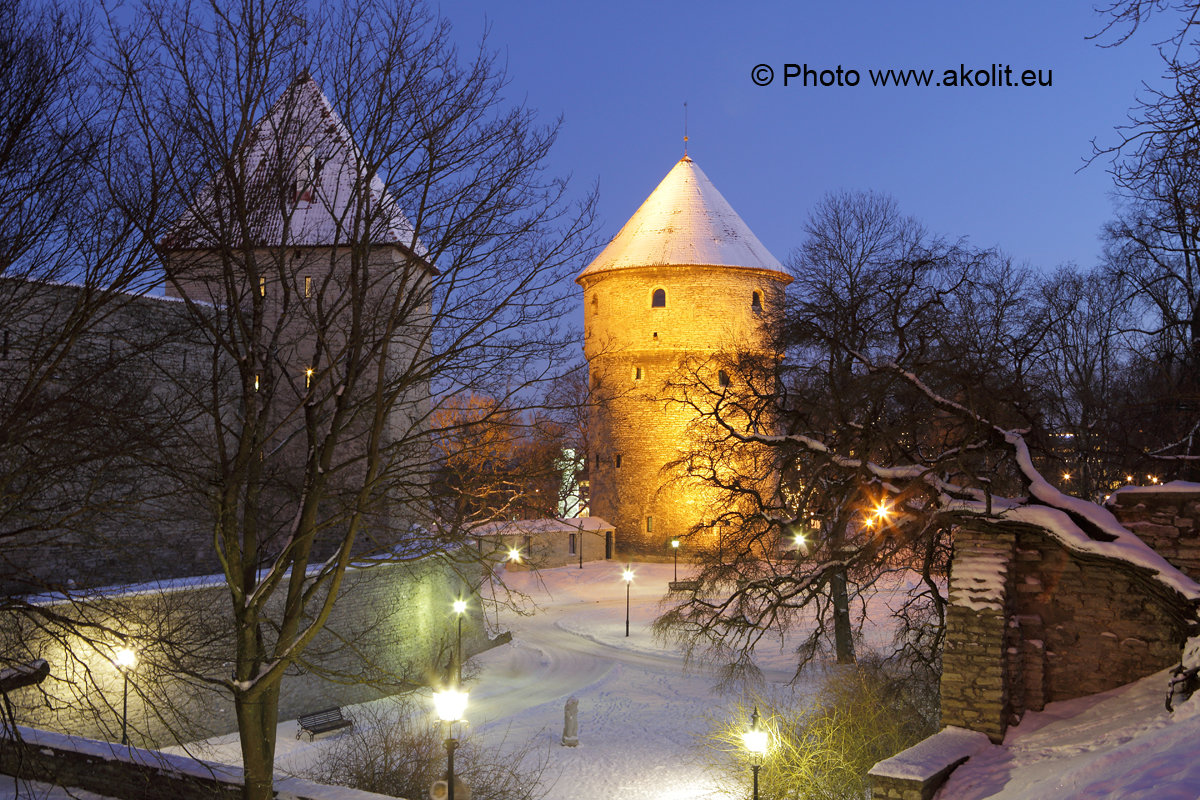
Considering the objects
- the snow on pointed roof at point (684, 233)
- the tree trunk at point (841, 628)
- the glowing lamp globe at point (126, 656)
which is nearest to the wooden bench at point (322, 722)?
the glowing lamp globe at point (126, 656)

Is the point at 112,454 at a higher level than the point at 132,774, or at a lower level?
higher

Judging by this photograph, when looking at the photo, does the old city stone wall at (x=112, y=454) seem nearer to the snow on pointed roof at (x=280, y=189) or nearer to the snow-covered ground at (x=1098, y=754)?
the snow on pointed roof at (x=280, y=189)

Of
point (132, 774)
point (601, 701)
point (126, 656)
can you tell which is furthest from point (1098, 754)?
point (601, 701)

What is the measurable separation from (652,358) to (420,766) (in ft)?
74.1

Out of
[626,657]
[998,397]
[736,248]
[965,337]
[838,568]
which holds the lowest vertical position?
[626,657]

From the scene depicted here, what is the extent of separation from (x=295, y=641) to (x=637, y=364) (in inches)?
1046

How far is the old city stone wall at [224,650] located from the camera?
1258cm

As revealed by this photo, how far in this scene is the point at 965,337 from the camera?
13.7m

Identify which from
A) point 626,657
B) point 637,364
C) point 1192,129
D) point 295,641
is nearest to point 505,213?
point 295,641

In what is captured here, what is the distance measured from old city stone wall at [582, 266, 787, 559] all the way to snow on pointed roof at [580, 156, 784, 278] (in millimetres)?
363

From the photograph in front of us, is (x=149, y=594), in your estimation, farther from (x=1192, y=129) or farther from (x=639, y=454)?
(x=639, y=454)

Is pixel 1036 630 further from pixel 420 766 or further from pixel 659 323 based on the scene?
pixel 659 323

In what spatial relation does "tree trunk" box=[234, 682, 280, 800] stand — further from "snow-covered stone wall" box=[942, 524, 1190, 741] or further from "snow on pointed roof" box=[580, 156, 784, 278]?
"snow on pointed roof" box=[580, 156, 784, 278]

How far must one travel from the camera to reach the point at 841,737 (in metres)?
11.2
